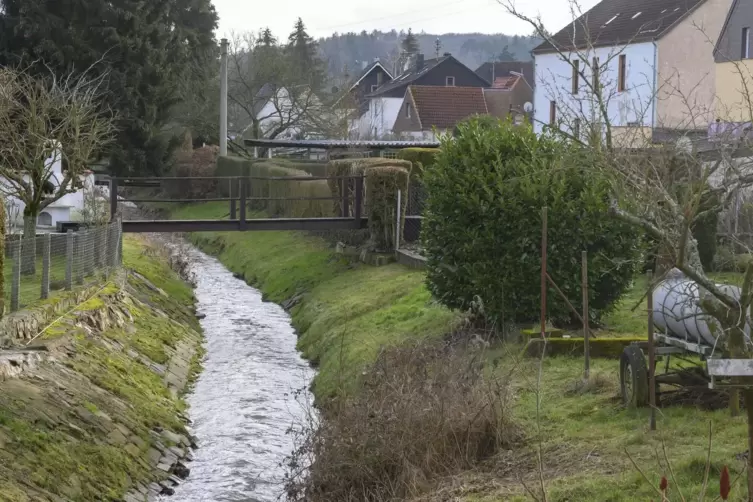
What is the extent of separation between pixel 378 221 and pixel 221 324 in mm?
5359

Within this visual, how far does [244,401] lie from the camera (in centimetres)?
1872

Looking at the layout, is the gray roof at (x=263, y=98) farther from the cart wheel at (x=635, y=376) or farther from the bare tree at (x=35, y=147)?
the cart wheel at (x=635, y=376)

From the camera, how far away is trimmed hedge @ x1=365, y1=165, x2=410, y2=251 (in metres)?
29.8

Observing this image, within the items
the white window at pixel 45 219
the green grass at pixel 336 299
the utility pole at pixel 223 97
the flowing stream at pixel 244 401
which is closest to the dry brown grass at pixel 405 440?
the green grass at pixel 336 299

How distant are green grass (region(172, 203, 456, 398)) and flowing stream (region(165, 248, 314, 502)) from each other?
56cm

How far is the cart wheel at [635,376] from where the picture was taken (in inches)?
477

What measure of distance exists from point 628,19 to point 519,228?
36249 mm

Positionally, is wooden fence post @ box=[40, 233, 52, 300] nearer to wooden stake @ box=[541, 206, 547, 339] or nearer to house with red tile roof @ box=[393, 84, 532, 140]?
wooden stake @ box=[541, 206, 547, 339]

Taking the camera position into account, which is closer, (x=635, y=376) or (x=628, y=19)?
(x=635, y=376)

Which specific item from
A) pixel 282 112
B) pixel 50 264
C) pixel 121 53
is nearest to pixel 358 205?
pixel 50 264

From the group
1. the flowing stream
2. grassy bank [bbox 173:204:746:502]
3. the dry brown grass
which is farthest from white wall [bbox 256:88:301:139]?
the dry brown grass

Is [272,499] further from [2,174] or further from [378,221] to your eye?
[378,221]

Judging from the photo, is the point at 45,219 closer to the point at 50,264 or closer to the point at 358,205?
the point at 358,205

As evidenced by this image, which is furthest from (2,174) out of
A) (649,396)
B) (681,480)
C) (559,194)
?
(681,480)
